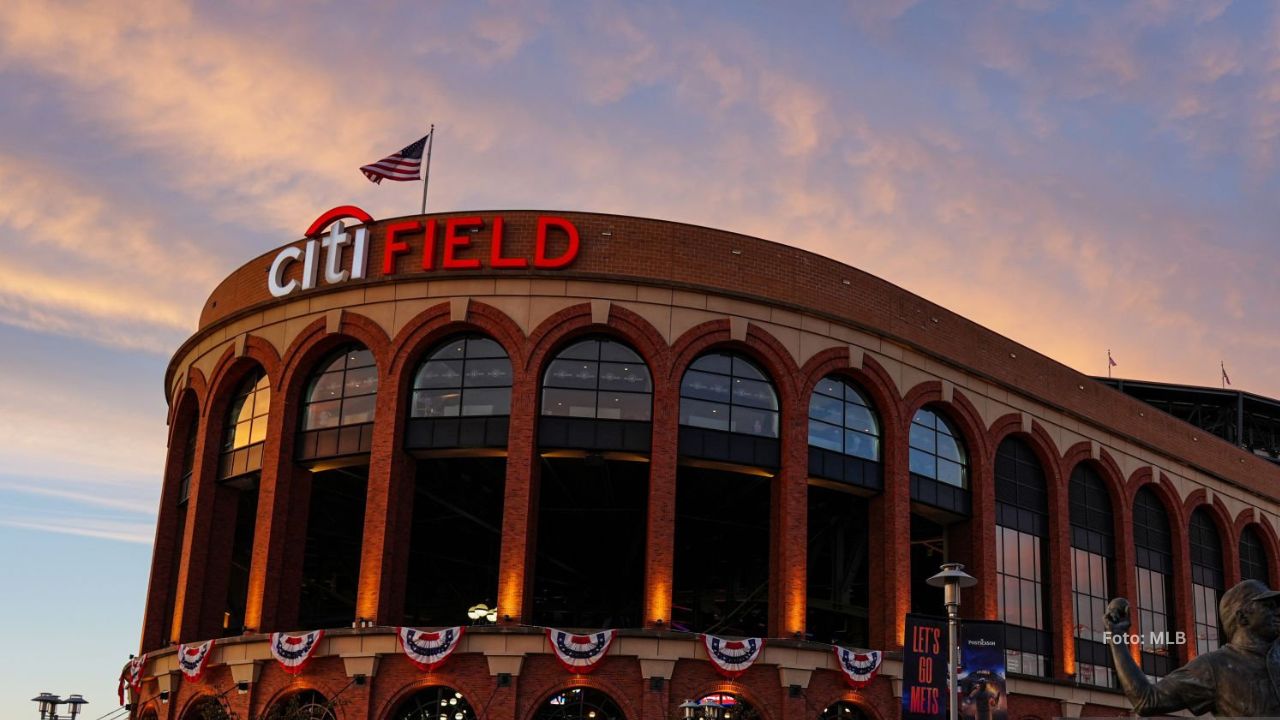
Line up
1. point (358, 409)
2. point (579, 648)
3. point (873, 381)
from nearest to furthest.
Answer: point (579, 648) → point (358, 409) → point (873, 381)

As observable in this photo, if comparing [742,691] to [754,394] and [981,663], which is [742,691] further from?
[981,663]

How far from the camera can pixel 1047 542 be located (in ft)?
172

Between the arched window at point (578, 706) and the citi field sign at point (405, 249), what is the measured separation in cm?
1290

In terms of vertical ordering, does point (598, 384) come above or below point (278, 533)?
above

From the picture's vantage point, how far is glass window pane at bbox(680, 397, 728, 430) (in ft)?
138

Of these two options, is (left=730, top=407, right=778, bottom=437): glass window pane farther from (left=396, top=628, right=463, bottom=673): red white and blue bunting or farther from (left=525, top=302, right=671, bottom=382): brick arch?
(left=396, top=628, right=463, bottom=673): red white and blue bunting

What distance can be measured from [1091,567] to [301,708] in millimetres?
31333

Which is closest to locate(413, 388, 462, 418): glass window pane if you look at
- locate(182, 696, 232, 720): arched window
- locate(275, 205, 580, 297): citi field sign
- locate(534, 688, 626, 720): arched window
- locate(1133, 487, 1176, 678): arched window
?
locate(275, 205, 580, 297): citi field sign

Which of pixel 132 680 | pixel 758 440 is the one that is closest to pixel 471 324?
pixel 758 440

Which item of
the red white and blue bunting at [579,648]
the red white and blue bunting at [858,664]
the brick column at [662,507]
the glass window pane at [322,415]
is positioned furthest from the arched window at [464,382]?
the red white and blue bunting at [858,664]

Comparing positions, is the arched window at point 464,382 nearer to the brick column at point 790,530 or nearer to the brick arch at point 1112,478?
the brick column at point 790,530

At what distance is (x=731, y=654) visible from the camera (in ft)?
128

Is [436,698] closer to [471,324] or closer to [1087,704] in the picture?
[471,324]

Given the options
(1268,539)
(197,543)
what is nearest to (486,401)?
(197,543)
